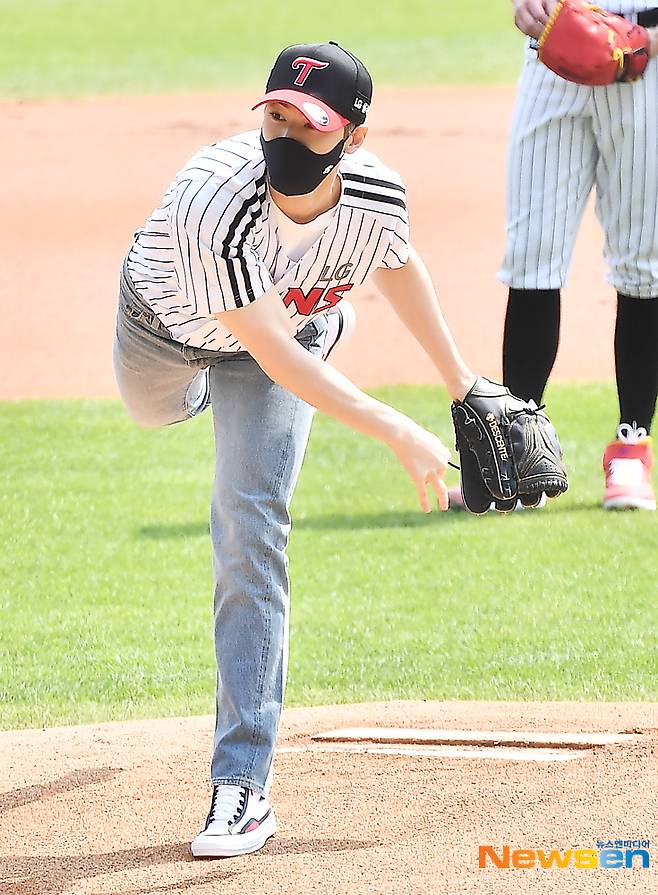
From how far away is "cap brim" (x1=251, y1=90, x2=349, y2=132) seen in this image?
271 centimetres

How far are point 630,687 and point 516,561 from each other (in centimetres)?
106

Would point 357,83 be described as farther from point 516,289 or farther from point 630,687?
point 516,289

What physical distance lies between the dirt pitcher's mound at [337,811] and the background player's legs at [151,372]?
770 mm

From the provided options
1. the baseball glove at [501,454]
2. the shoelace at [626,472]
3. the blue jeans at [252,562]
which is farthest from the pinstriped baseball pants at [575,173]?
the blue jeans at [252,562]

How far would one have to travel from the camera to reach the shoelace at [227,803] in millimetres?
2877

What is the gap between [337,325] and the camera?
3.36m

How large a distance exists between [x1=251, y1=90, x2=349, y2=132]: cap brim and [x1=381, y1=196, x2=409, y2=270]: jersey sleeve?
332 millimetres

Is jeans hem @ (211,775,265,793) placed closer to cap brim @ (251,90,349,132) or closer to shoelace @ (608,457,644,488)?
cap brim @ (251,90,349,132)

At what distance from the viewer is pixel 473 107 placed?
15.9 meters

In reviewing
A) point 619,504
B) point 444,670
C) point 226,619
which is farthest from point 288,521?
point 619,504

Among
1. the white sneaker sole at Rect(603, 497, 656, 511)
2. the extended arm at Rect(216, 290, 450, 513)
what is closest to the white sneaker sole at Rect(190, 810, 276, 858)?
the extended arm at Rect(216, 290, 450, 513)

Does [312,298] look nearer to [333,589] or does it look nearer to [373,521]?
[333,589]

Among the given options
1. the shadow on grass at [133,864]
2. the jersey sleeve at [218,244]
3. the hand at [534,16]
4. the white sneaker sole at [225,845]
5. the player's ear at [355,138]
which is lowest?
the shadow on grass at [133,864]

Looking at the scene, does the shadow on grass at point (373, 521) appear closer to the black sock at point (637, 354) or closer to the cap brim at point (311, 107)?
the black sock at point (637, 354)
